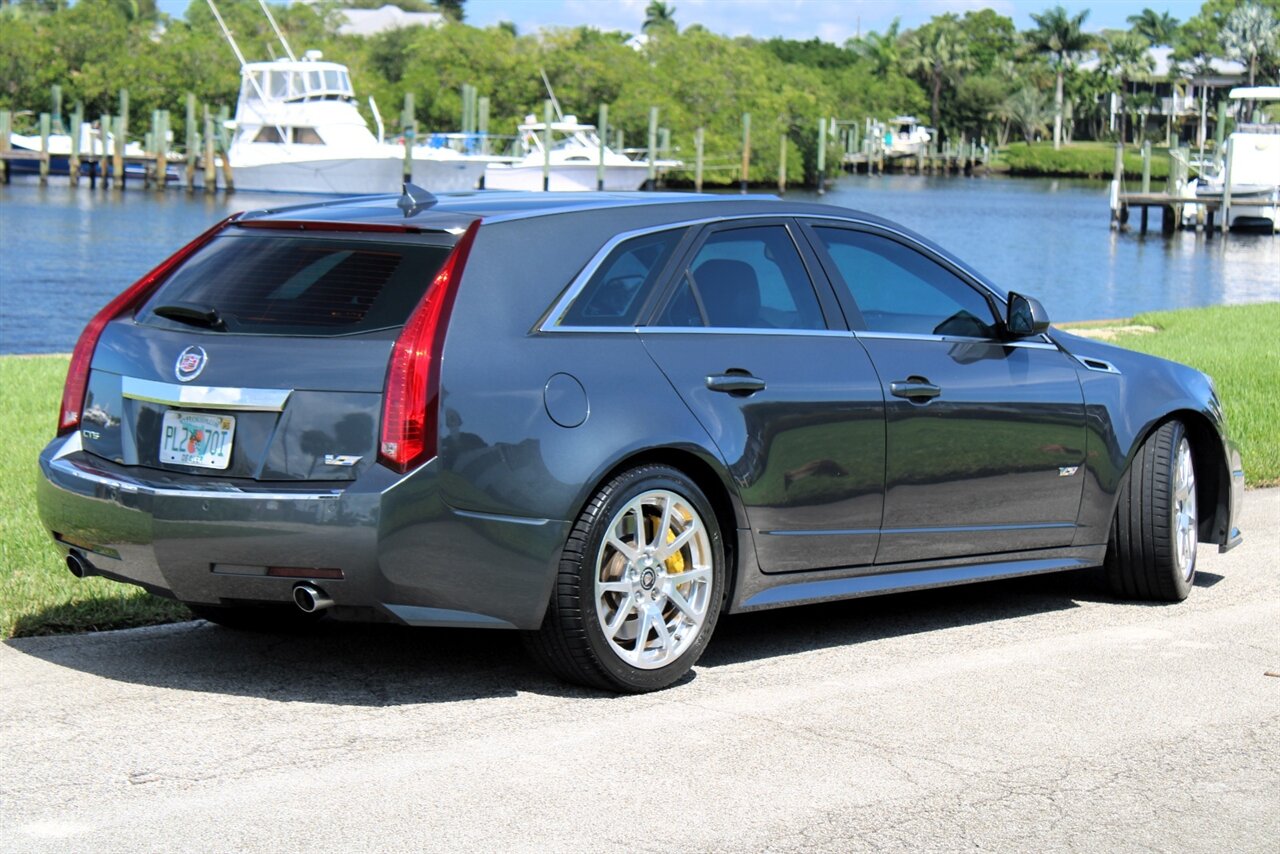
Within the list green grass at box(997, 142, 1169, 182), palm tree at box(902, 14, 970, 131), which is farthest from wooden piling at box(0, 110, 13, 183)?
palm tree at box(902, 14, 970, 131)

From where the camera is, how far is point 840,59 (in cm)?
17725

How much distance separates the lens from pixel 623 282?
621 centimetres

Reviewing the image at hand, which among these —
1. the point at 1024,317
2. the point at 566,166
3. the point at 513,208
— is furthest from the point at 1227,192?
the point at 513,208

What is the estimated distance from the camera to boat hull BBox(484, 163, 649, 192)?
3078 inches

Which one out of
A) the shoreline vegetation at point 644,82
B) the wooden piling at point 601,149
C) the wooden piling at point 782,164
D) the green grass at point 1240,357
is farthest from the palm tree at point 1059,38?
the green grass at point 1240,357

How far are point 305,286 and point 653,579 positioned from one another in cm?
142

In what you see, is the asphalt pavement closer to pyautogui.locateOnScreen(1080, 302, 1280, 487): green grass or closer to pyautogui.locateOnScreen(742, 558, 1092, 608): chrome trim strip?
pyautogui.locateOnScreen(742, 558, 1092, 608): chrome trim strip

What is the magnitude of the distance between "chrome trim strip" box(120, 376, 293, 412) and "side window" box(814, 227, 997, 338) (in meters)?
2.21

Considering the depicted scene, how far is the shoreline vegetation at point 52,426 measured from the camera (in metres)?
7.18

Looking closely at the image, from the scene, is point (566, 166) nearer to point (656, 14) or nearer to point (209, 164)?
point (209, 164)

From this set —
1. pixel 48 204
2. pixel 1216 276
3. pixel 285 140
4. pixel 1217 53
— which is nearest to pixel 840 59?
pixel 1217 53

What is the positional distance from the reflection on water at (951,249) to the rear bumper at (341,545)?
22.0m

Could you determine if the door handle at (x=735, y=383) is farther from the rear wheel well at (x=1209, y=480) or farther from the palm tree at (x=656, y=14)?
the palm tree at (x=656, y=14)

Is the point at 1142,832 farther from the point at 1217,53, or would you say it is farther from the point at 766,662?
the point at 1217,53
